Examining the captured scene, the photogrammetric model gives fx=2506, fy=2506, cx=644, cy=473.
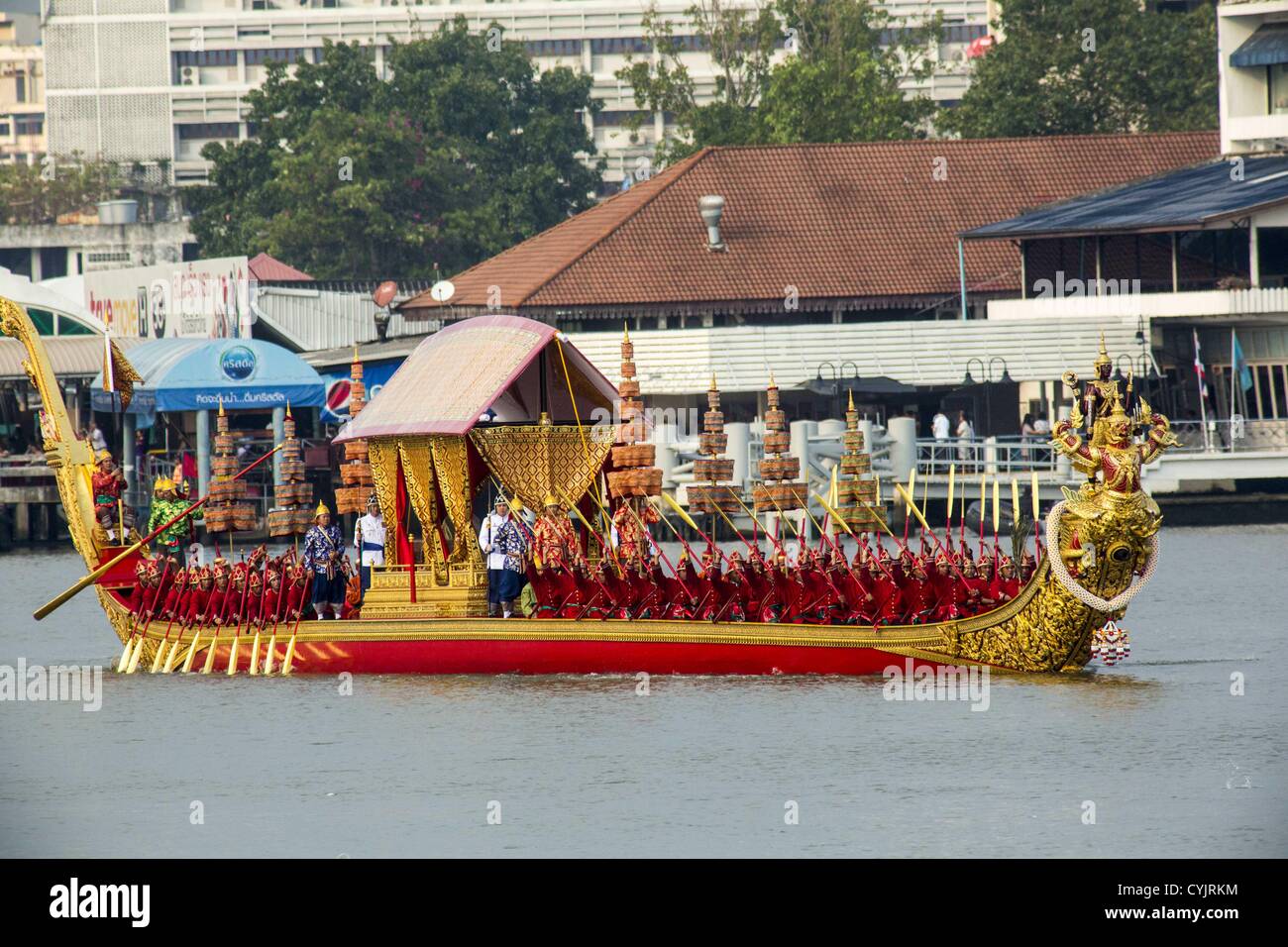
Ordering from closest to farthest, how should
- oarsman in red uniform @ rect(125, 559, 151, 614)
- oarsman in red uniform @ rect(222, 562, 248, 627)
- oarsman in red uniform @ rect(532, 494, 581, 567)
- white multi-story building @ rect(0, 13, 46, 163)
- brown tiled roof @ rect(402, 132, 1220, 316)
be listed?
oarsman in red uniform @ rect(532, 494, 581, 567)
oarsman in red uniform @ rect(222, 562, 248, 627)
oarsman in red uniform @ rect(125, 559, 151, 614)
brown tiled roof @ rect(402, 132, 1220, 316)
white multi-story building @ rect(0, 13, 46, 163)

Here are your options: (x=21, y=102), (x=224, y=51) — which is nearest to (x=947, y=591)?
(x=224, y=51)

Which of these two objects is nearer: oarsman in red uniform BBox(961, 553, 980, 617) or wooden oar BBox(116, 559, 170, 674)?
oarsman in red uniform BBox(961, 553, 980, 617)

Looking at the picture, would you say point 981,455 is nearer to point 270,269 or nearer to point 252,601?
point 252,601

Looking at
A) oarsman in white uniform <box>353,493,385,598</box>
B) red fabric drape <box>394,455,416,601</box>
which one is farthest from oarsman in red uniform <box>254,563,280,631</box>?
red fabric drape <box>394,455,416,601</box>

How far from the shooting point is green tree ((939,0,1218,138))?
229 ft

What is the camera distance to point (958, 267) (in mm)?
60500

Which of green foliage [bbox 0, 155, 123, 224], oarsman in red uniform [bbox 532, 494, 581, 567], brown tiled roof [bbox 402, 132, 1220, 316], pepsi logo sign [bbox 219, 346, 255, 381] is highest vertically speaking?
green foliage [bbox 0, 155, 123, 224]

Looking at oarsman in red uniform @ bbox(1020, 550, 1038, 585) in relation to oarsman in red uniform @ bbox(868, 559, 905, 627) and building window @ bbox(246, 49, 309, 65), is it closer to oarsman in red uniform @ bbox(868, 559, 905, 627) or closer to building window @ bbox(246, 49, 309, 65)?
oarsman in red uniform @ bbox(868, 559, 905, 627)

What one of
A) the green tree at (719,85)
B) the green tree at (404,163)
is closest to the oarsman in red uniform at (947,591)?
the green tree at (719,85)

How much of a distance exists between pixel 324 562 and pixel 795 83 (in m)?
43.4

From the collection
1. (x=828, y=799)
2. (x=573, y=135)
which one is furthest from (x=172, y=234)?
(x=828, y=799)

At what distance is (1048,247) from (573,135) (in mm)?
27034

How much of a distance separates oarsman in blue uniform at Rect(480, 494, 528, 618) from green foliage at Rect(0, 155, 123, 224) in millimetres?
74027
